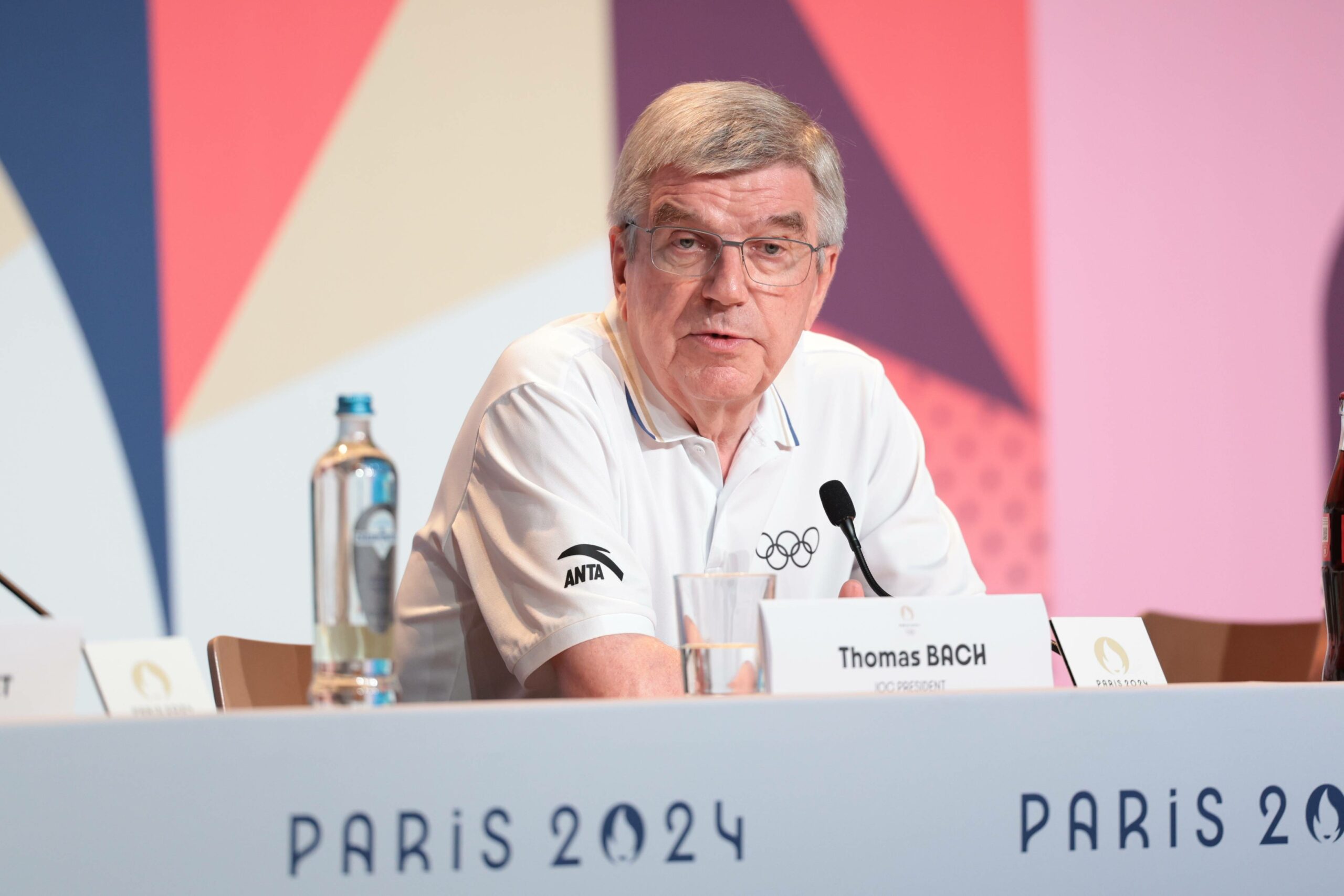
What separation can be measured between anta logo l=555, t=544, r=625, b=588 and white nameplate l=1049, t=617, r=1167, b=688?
446 mm

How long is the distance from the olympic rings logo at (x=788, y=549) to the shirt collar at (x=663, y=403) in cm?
13

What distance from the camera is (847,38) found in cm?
317

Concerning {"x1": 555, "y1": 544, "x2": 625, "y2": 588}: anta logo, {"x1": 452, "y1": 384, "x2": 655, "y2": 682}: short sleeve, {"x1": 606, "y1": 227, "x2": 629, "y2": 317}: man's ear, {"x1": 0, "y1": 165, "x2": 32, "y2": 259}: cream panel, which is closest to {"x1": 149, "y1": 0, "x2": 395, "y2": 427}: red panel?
{"x1": 0, "y1": 165, "x2": 32, "y2": 259}: cream panel

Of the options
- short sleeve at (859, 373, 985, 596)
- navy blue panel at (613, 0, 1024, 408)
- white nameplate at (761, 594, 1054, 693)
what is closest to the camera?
white nameplate at (761, 594, 1054, 693)

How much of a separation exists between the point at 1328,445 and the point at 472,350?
2295mm

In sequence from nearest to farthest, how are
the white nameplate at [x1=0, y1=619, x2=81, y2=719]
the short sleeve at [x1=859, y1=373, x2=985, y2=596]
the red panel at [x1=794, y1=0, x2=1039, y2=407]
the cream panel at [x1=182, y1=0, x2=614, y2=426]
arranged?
1. the white nameplate at [x1=0, y1=619, x2=81, y2=719]
2. the short sleeve at [x1=859, y1=373, x2=985, y2=596]
3. the cream panel at [x1=182, y1=0, x2=614, y2=426]
4. the red panel at [x1=794, y1=0, x2=1039, y2=407]

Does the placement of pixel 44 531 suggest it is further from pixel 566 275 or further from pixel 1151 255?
pixel 1151 255

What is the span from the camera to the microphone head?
1226 mm

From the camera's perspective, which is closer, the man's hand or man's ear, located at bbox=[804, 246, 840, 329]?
→ the man's hand

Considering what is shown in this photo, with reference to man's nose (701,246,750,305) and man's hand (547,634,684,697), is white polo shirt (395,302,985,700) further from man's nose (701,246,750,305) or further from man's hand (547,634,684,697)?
man's nose (701,246,750,305)

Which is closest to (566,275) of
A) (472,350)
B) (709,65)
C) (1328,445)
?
(472,350)

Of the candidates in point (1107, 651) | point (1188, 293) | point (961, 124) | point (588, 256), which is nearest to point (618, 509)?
point (1107, 651)

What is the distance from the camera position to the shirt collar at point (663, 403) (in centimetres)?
164

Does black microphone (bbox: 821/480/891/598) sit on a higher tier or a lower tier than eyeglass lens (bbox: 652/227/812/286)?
lower
